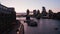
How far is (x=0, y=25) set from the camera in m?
50.0

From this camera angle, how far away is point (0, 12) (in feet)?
171

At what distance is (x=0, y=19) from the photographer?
2013 inches

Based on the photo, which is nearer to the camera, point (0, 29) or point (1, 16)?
point (0, 29)

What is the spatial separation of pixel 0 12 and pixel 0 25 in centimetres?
556

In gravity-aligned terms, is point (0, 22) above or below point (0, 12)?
below

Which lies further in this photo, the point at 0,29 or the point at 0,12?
the point at 0,12

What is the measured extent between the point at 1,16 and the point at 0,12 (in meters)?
1.77

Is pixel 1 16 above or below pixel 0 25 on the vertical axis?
above

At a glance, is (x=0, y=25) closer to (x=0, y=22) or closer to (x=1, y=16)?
(x=0, y=22)

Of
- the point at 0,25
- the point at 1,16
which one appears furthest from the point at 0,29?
the point at 1,16

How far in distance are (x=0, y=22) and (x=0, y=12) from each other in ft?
14.2

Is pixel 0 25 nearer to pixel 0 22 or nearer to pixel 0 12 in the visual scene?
pixel 0 22

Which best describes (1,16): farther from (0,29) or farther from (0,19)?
(0,29)

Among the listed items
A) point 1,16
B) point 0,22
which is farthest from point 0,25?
point 1,16
